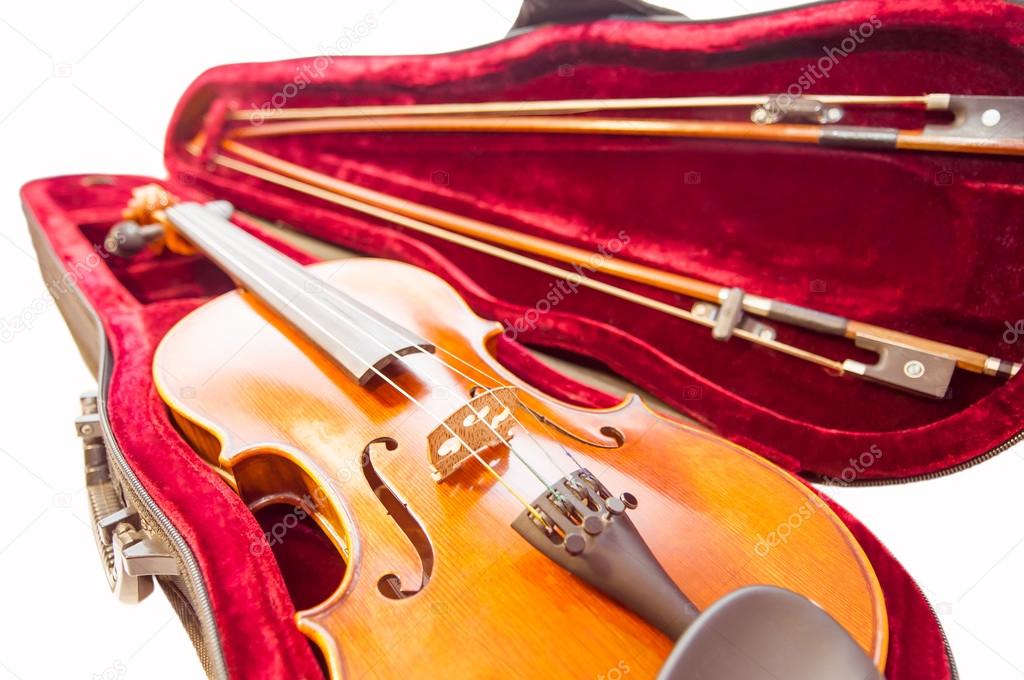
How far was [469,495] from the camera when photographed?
0.86 meters

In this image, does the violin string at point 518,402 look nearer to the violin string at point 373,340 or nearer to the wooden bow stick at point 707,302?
the violin string at point 373,340

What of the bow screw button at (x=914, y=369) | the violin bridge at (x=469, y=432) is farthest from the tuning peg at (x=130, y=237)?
the bow screw button at (x=914, y=369)

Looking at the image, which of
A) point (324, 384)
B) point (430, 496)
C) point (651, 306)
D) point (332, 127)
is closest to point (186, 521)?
point (324, 384)

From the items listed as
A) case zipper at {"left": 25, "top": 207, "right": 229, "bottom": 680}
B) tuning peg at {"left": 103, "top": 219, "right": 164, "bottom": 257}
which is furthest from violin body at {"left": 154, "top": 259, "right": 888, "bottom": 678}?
tuning peg at {"left": 103, "top": 219, "right": 164, "bottom": 257}

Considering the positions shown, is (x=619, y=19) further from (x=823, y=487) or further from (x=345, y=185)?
(x=823, y=487)

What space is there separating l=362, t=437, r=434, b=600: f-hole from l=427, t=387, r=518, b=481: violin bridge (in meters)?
0.07

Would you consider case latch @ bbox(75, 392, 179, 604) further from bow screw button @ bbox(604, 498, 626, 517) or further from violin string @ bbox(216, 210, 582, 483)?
bow screw button @ bbox(604, 498, 626, 517)

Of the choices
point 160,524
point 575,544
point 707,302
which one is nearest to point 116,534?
point 160,524

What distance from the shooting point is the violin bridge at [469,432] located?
2.86 feet

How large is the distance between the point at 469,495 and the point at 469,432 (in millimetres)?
93

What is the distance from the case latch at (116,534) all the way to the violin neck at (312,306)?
1.34ft

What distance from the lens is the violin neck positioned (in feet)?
3.52

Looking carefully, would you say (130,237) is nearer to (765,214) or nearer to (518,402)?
(518,402)

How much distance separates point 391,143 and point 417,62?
0.83 feet
